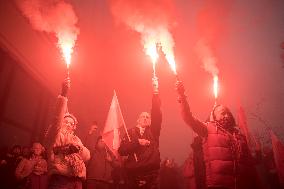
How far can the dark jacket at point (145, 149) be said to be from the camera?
18.0 ft

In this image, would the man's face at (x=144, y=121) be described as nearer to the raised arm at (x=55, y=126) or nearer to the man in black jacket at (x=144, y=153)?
the man in black jacket at (x=144, y=153)

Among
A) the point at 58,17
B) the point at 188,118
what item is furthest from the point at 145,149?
the point at 58,17

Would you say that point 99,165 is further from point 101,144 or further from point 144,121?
point 144,121

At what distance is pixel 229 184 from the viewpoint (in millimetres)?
4918

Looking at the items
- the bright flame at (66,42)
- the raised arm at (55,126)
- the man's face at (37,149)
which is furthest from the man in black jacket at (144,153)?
the man's face at (37,149)

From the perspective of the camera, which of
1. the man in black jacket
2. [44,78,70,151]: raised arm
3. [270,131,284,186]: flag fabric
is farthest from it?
[270,131,284,186]: flag fabric

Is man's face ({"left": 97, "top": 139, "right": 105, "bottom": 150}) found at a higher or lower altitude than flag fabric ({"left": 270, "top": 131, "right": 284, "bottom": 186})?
higher

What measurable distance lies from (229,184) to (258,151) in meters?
1.80

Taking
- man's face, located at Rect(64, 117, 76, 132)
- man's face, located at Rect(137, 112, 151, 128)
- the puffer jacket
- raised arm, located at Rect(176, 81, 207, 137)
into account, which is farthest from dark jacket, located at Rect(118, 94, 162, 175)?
man's face, located at Rect(64, 117, 76, 132)

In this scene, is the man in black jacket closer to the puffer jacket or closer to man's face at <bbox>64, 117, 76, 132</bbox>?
the puffer jacket

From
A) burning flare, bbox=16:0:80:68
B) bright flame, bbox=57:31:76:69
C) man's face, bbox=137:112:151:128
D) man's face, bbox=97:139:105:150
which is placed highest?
burning flare, bbox=16:0:80:68

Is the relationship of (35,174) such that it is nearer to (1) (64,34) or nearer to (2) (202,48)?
(1) (64,34)

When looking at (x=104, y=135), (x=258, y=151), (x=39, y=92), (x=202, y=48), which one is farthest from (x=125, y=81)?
(x=258, y=151)

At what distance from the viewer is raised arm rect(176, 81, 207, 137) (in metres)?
5.47
